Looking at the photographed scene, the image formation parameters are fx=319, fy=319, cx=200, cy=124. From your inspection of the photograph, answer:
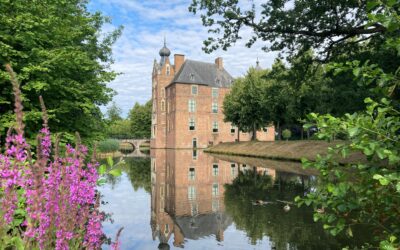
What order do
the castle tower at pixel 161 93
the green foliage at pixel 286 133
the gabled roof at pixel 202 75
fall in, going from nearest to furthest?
the gabled roof at pixel 202 75 → the green foliage at pixel 286 133 → the castle tower at pixel 161 93

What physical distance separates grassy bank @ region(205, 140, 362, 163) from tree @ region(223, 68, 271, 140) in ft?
10.2

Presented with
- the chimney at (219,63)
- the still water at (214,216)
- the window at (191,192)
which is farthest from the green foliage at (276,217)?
the chimney at (219,63)

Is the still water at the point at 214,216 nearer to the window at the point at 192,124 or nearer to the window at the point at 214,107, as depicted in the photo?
the window at the point at 192,124

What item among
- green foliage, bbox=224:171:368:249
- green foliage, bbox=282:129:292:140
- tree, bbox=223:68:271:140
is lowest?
green foliage, bbox=224:171:368:249

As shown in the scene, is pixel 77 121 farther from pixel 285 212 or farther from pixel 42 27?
pixel 285 212

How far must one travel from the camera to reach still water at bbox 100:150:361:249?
8.30 meters

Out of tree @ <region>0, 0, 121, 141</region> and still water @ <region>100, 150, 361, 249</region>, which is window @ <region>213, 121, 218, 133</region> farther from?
tree @ <region>0, 0, 121, 141</region>

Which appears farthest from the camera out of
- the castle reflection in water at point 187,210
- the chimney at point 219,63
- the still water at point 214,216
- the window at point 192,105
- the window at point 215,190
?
the chimney at point 219,63

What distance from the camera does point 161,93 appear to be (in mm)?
62344

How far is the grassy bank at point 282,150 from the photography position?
1099 inches

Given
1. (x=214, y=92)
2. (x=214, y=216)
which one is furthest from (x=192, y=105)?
(x=214, y=216)

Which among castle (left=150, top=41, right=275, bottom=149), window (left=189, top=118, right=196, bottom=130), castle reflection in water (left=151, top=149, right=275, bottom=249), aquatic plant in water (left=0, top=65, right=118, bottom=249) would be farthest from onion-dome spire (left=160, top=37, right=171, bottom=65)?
aquatic plant in water (left=0, top=65, right=118, bottom=249)

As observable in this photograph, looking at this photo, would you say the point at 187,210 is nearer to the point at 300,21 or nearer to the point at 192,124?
the point at 300,21

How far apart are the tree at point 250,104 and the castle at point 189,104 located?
1309 centimetres
